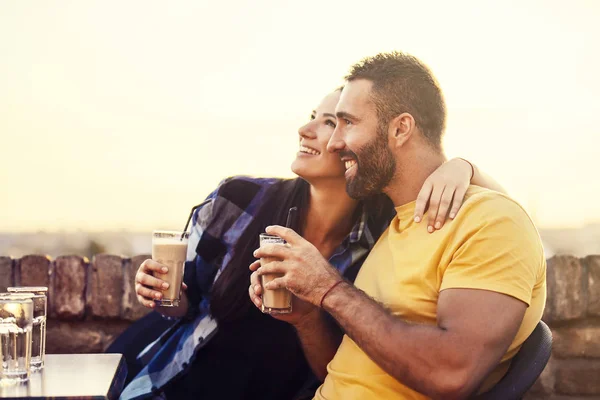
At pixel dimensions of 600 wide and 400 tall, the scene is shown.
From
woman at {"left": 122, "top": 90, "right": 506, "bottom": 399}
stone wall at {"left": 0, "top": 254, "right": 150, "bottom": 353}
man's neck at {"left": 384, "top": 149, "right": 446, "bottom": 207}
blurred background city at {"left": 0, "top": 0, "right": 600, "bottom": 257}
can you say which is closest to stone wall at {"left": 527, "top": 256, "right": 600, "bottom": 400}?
blurred background city at {"left": 0, "top": 0, "right": 600, "bottom": 257}

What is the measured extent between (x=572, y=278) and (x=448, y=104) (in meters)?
1.39

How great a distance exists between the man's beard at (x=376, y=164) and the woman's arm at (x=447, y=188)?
153mm

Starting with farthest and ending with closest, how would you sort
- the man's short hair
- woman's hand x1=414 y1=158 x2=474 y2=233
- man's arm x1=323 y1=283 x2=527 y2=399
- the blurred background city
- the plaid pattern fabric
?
1. the blurred background city
2. the plaid pattern fabric
3. the man's short hair
4. woman's hand x1=414 y1=158 x2=474 y2=233
5. man's arm x1=323 y1=283 x2=527 y2=399

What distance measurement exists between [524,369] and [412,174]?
68 cm

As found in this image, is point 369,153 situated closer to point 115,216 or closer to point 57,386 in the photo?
point 57,386

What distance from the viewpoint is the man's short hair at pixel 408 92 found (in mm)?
2172

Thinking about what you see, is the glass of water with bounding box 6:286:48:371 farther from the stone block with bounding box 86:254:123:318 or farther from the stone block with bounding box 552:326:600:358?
the stone block with bounding box 552:326:600:358

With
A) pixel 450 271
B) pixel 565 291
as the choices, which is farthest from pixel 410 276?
pixel 565 291

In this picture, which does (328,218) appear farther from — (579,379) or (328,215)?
(579,379)

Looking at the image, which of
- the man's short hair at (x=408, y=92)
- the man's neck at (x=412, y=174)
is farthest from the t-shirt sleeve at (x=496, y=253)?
the man's short hair at (x=408, y=92)

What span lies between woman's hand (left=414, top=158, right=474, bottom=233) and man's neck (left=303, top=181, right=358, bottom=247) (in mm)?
692

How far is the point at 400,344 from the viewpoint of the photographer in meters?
1.66

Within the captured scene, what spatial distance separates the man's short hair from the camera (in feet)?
7.13

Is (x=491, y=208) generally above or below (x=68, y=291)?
above
